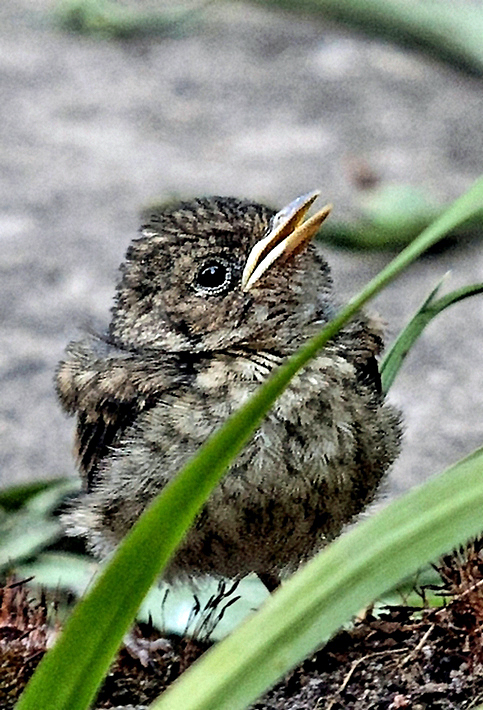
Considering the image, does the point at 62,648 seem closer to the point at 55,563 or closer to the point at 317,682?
the point at 317,682

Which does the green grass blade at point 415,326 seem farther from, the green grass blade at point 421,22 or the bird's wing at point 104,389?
the green grass blade at point 421,22

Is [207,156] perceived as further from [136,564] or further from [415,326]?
[136,564]

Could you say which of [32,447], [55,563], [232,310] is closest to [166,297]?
[232,310]

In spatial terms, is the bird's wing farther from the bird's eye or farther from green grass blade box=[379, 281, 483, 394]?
green grass blade box=[379, 281, 483, 394]

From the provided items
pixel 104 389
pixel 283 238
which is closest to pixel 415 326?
pixel 283 238

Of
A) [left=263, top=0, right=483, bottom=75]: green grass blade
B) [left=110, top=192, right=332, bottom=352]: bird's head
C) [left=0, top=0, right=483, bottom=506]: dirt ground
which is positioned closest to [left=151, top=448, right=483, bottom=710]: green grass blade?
[left=110, top=192, right=332, bottom=352]: bird's head
